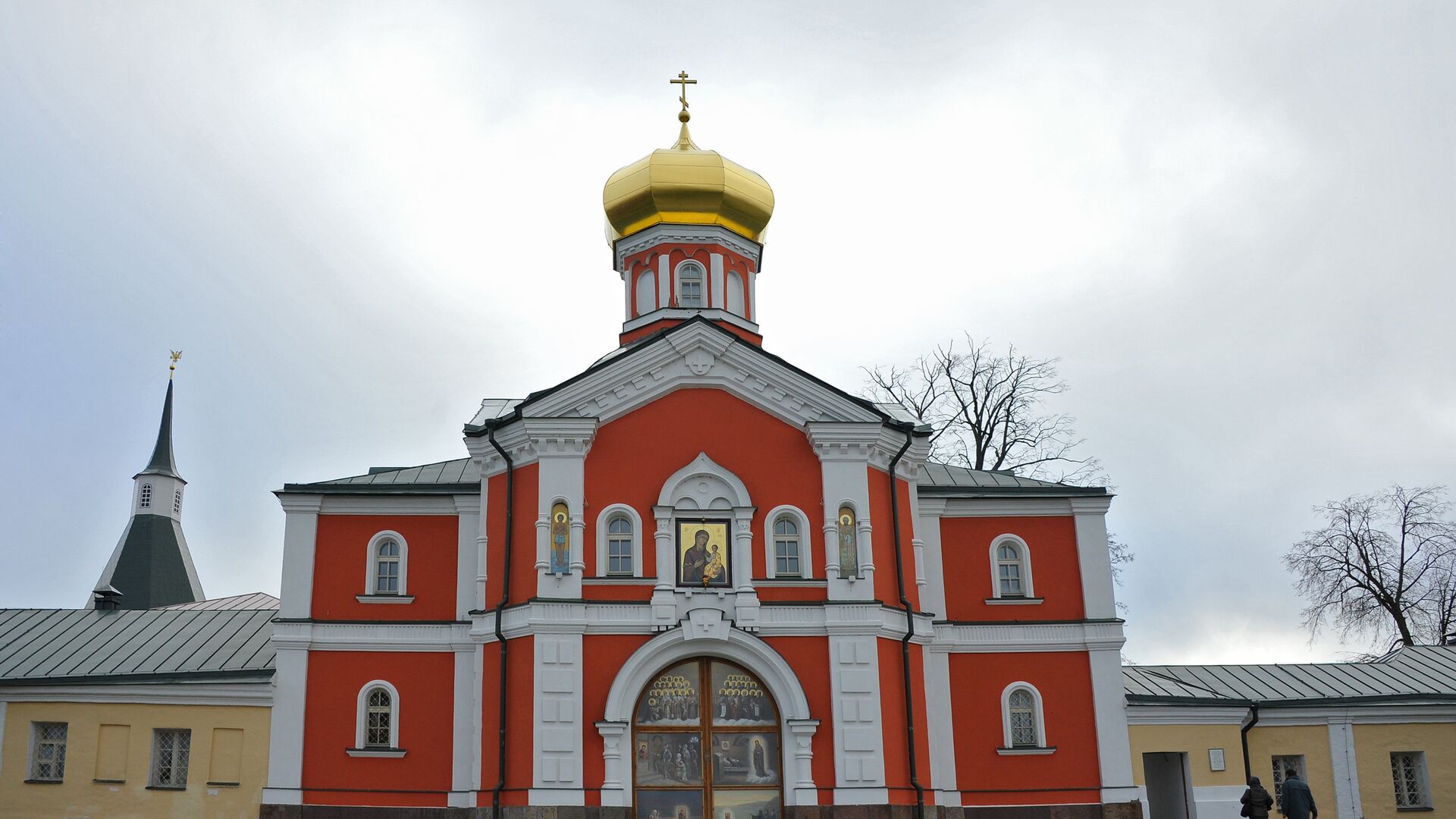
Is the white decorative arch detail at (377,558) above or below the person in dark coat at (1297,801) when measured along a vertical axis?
above

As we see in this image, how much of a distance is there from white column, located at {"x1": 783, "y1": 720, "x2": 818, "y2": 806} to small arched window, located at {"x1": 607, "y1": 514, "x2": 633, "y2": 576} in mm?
2988

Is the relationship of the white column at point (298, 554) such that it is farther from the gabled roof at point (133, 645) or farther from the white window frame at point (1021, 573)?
the white window frame at point (1021, 573)

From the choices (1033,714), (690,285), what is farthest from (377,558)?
(1033,714)

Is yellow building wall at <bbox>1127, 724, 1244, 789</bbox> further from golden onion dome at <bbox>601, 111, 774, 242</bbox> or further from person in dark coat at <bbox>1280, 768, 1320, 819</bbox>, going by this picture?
golden onion dome at <bbox>601, 111, 774, 242</bbox>

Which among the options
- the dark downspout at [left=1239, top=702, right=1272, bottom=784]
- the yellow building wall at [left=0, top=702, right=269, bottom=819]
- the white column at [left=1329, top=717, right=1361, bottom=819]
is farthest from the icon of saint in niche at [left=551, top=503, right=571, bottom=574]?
the white column at [left=1329, top=717, right=1361, bottom=819]

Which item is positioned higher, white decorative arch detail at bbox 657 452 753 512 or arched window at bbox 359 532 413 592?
white decorative arch detail at bbox 657 452 753 512

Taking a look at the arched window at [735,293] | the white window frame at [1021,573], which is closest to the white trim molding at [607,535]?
the white window frame at [1021,573]

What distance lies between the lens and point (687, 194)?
934 inches


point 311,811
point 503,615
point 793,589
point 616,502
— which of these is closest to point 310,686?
point 311,811

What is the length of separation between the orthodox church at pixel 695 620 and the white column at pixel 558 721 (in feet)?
0.10

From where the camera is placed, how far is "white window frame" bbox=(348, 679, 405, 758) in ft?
62.2

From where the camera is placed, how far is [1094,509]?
822 inches

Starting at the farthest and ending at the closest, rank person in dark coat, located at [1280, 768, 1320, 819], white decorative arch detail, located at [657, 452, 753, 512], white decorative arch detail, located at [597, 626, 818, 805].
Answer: white decorative arch detail, located at [657, 452, 753, 512]
white decorative arch detail, located at [597, 626, 818, 805]
person in dark coat, located at [1280, 768, 1320, 819]

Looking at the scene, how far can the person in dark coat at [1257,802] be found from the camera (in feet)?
55.6
